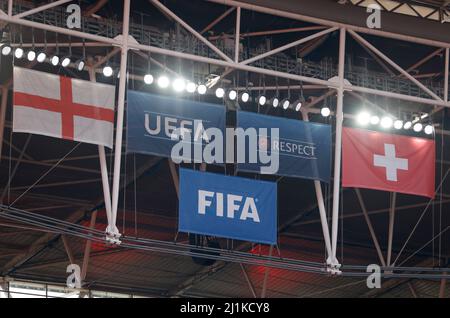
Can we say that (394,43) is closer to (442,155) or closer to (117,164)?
(442,155)

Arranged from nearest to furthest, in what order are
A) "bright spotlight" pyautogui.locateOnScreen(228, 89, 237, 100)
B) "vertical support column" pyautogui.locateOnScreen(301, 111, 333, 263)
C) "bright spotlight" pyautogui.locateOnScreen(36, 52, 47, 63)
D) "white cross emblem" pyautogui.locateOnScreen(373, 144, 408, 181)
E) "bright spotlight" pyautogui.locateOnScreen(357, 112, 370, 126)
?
"bright spotlight" pyautogui.locateOnScreen(36, 52, 47, 63) < "vertical support column" pyautogui.locateOnScreen(301, 111, 333, 263) < "bright spotlight" pyautogui.locateOnScreen(228, 89, 237, 100) < "white cross emblem" pyautogui.locateOnScreen(373, 144, 408, 181) < "bright spotlight" pyautogui.locateOnScreen(357, 112, 370, 126)

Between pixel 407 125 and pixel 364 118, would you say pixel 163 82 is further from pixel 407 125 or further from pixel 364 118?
pixel 407 125

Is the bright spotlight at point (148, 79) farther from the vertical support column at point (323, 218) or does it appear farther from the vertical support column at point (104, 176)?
the vertical support column at point (323, 218)

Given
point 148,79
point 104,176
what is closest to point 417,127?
point 148,79

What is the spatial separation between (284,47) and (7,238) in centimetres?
1421

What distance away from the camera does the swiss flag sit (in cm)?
2894

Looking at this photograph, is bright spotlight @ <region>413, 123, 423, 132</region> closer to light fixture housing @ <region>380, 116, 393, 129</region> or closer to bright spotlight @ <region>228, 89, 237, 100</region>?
light fixture housing @ <region>380, 116, 393, 129</region>

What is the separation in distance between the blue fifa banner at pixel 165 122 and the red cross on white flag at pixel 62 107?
1.80 feet

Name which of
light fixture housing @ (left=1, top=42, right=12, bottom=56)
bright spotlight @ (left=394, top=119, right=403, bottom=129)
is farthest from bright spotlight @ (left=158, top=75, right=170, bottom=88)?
bright spotlight @ (left=394, top=119, right=403, bottom=129)

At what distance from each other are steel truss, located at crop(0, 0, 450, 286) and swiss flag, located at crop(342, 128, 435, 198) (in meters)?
0.38

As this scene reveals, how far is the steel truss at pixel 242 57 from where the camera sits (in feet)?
86.1

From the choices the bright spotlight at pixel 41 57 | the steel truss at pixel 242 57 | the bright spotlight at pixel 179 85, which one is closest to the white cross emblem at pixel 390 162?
the steel truss at pixel 242 57

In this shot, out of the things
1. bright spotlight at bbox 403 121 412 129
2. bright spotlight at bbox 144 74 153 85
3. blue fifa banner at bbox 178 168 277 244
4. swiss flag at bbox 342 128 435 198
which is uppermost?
bright spotlight at bbox 403 121 412 129

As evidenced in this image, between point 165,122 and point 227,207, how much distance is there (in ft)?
8.21
